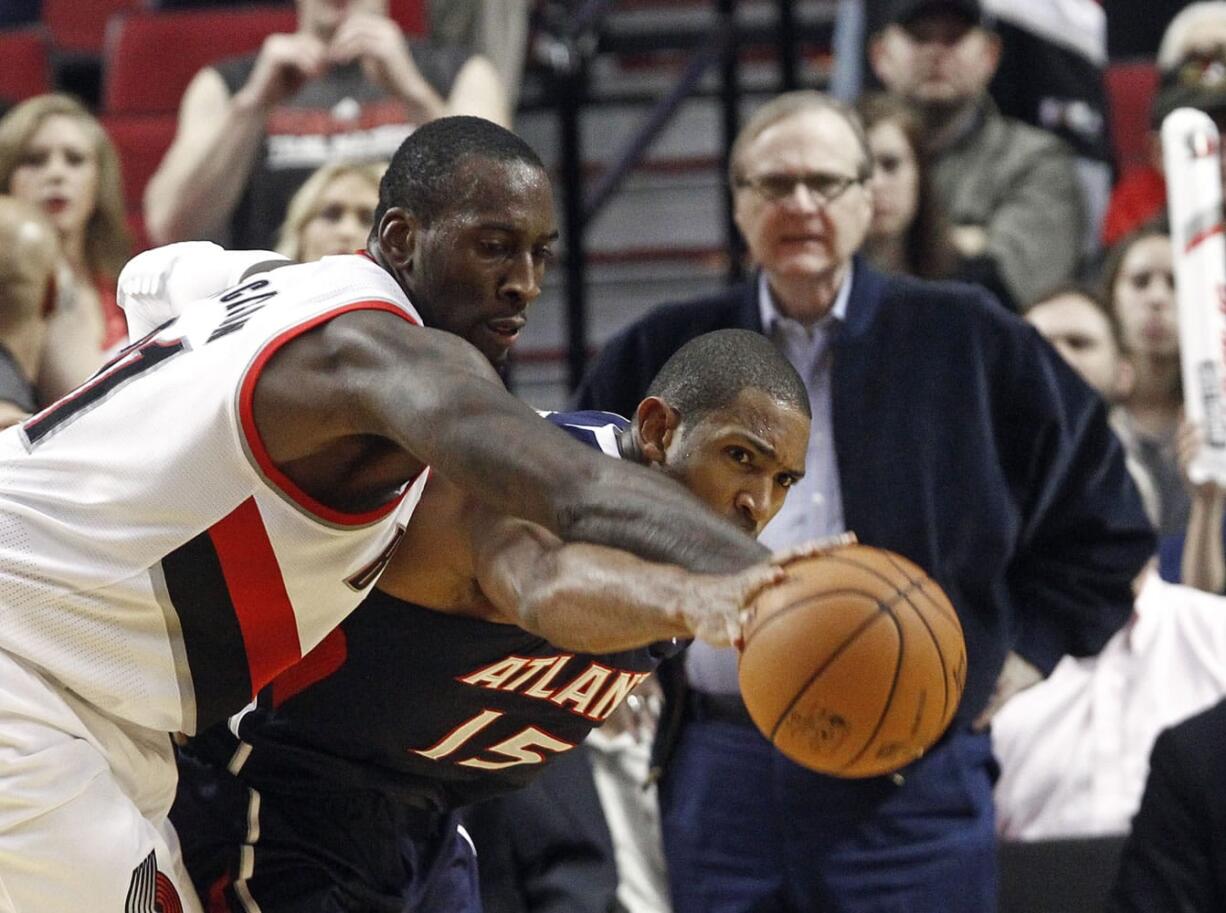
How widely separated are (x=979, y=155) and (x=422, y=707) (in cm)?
391

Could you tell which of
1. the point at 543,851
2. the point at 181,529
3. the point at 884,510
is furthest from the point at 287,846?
the point at 884,510

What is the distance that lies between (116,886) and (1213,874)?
2640mm

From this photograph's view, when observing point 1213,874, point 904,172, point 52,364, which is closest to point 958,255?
point 904,172

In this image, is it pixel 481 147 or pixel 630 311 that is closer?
pixel 481 147

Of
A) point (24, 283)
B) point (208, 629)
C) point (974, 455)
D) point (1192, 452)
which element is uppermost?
point (24, 283)

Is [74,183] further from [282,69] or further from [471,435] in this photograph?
[471,435]

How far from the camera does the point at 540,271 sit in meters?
3.01

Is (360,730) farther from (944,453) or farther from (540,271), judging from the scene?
(944,453)

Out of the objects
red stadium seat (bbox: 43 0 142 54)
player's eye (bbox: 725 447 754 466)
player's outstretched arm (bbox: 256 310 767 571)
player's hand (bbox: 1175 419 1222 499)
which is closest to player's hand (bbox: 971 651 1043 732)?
player's hand (bbox: 1175 419 1222 499)

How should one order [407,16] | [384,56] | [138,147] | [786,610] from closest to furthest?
[786,610]
[384,56]
[138,147]
[407,16]

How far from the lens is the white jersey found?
2.74 m

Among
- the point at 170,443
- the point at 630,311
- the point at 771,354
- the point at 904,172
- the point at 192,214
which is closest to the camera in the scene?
the point at 170,443

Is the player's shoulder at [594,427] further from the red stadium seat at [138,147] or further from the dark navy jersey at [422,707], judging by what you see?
the red stadium seat at [138,147]

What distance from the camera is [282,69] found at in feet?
20.0
